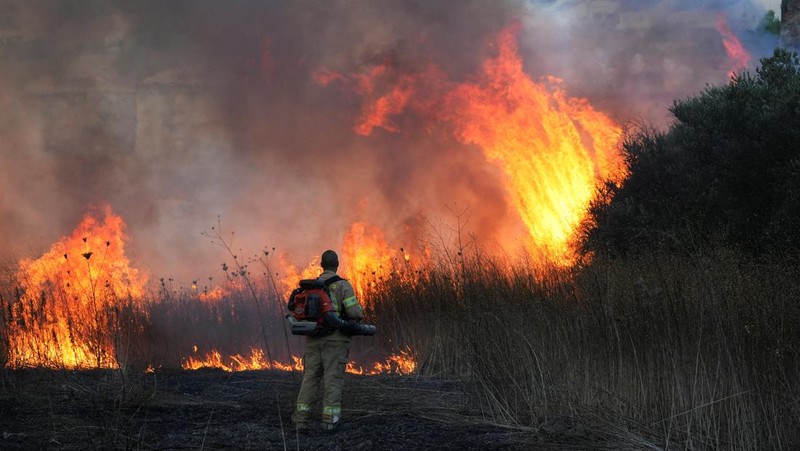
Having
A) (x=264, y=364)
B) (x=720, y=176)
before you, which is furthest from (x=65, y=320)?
(x=720, y=176)

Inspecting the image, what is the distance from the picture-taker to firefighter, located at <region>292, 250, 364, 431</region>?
812 cm

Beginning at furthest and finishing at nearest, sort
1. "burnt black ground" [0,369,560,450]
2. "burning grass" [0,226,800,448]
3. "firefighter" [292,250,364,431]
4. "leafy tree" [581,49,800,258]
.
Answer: "leafy tree" [581,49,800,258]
"firefighter" [292,250,364,431]
"burnt black ground" [0,369,560,450]
"burning grass" [0,226,800,448]

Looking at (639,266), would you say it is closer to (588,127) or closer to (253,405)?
(253,405)

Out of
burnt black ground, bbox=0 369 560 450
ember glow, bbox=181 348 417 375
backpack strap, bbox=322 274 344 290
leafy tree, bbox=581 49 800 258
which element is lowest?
A: burnt black ground, bbox=0 369 560 450

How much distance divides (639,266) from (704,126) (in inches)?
313

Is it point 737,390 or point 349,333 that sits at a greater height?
point 349,333

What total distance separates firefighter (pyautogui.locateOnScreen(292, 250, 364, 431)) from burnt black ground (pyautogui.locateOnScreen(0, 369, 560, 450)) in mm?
184

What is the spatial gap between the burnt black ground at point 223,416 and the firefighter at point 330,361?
0.61 feet

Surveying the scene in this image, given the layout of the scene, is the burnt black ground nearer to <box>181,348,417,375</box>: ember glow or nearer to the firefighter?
the firefighter

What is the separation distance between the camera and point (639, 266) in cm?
862

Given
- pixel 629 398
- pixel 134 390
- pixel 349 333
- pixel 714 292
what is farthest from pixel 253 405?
pixel 714 292

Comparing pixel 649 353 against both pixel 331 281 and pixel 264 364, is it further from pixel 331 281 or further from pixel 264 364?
pixel 264 364

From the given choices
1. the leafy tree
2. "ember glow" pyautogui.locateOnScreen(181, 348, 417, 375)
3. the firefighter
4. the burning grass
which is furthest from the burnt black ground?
the leafy tree

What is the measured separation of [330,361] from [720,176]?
9567 mm
